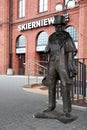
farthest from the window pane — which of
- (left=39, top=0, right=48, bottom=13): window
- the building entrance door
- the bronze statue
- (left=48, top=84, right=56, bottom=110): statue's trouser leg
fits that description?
the bronze statue

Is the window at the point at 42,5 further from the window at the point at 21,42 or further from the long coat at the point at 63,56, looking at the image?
the long coat at the point at 63,56

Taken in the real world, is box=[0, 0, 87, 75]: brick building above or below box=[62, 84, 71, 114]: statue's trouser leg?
above

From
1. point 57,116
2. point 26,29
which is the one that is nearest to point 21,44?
point 26,29

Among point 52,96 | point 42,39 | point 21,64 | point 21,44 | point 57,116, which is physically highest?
point 42,39

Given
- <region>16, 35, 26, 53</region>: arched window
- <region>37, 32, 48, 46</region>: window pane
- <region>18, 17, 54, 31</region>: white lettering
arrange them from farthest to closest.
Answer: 1. <region>16, 35, 26, 53</region>: arched window
2. <region>37, 32, 48, 46</region>: window pane
3. <region>18, 17, 54, 31</region>: white lettering

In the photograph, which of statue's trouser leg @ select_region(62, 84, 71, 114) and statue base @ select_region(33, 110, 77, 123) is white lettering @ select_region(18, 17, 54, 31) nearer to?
statue base @ select_region(33, 110, 77, 123)

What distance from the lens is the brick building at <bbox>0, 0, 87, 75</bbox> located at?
95.3ft

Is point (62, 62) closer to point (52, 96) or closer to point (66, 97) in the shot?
point (66, 97)

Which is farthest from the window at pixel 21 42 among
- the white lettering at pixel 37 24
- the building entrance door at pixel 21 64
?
the building entrance door at pixel 21 64

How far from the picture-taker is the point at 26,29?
3438 cm

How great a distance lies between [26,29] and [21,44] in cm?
208

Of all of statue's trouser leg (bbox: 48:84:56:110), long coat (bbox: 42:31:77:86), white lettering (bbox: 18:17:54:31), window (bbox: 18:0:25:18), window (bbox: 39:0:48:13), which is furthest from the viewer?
window (bbox: 18:0:25:18)

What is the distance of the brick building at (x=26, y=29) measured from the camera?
29038 mm

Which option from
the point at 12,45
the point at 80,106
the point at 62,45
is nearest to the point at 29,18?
the point at 12,45
